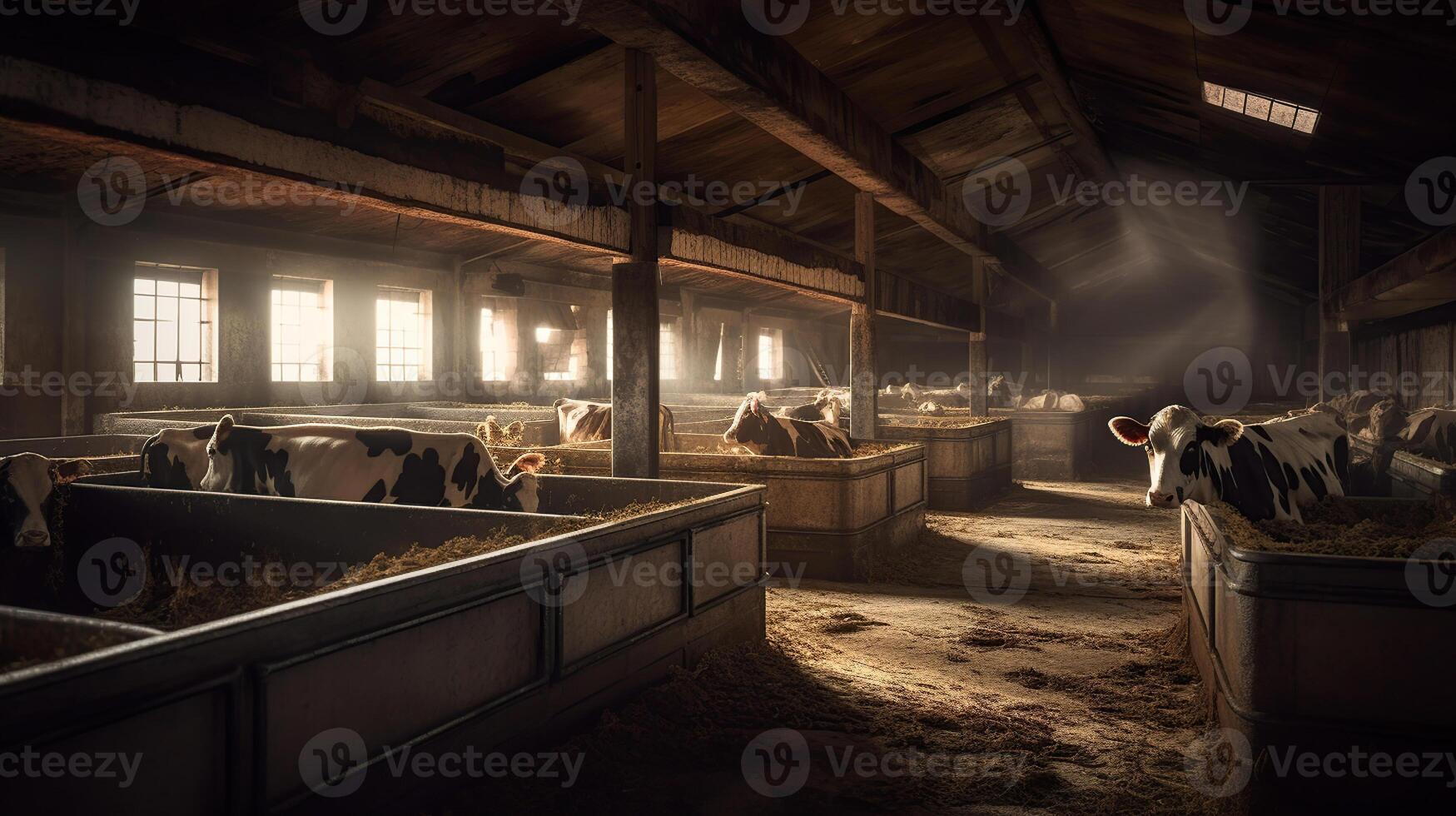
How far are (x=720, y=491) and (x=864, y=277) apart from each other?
5.10 m

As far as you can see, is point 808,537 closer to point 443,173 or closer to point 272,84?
point 443,173

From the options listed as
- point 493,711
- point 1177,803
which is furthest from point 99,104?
point 1177,803

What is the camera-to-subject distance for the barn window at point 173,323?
1087cm

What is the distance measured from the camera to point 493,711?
3309mm

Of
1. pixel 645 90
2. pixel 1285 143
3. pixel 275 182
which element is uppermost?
pixel 1285 143

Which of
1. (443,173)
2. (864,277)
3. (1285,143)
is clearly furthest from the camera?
(864,277)

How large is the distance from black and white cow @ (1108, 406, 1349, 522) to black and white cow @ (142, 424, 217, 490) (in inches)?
219
